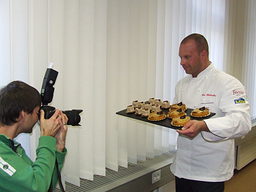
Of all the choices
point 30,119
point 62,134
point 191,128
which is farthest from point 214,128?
point 30,119

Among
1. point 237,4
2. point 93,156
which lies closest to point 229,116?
point 93,156

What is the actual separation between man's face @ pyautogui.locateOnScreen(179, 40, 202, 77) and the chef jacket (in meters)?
0.05

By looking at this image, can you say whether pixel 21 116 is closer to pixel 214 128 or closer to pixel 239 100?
pixel 214 128

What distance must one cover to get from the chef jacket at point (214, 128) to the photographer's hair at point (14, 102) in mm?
798

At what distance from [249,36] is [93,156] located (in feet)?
8.36

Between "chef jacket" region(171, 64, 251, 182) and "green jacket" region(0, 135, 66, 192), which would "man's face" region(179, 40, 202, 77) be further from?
"green jacket" region(0, 135, 66, 192)

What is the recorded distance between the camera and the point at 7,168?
30.0 inches

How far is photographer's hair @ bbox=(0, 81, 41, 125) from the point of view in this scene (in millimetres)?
837

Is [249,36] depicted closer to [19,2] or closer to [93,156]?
[93,156]

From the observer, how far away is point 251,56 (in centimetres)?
328

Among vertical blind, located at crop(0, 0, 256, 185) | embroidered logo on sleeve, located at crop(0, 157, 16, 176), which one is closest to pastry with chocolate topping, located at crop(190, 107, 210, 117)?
vertical blind, located at crop(0, 0, 256, 185)

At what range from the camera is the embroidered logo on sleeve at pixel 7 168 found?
76 centimetres

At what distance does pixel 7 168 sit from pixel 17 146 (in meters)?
0.16

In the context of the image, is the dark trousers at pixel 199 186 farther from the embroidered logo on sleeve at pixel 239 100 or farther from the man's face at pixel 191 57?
the man's face at pixel 191 57
